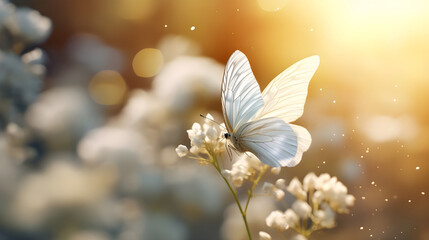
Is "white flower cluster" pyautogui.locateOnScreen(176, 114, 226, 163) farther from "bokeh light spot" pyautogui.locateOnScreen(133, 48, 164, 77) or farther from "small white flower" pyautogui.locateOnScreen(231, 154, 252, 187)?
"bokeh light spot" pyautogui.locateOnScreen(133, 48, 164, 77)

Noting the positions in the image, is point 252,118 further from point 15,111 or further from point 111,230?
point 15,111

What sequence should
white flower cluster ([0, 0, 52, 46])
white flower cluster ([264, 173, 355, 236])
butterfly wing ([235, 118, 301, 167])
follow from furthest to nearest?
white flower cluster ([0, 0, 52, 46])
butterfly wing ([235, 118, 301, 167])
white flower cluster ([264, 173, 355, 236])

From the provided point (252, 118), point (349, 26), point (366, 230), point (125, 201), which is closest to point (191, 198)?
point (125, 201)

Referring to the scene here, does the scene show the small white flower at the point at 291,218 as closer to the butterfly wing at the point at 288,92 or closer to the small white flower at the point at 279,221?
the small white flower at the point at 279,221

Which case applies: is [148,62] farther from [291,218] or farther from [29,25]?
[291,218]

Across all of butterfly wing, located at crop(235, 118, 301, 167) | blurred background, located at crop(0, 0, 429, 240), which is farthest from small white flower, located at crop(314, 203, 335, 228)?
blurred background, located at crop(0, 0, 429, 240)

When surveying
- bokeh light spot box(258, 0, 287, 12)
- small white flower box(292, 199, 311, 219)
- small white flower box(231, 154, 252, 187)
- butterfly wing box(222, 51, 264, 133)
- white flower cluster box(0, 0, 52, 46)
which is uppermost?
bokeh light spot box(258, 0, 287, 12)

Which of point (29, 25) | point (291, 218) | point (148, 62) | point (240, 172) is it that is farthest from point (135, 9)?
point (291, 218)
